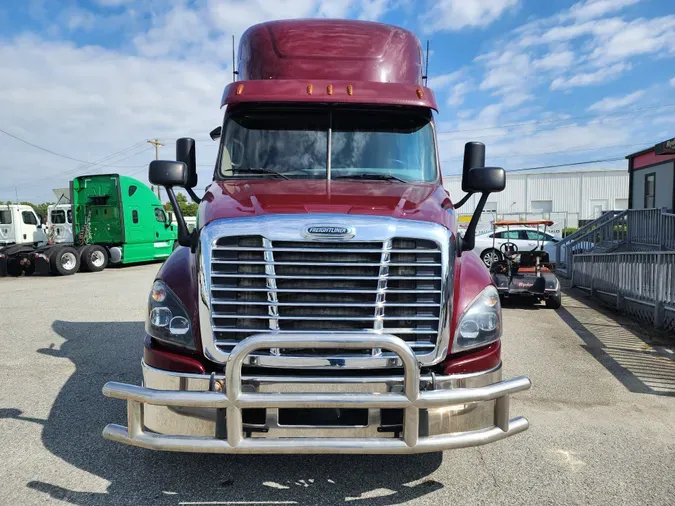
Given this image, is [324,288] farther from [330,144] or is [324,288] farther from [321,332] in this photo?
[330,144]

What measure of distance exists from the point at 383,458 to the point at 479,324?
48.3 inches

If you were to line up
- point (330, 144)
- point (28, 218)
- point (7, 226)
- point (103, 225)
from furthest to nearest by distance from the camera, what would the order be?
point (28, 218), point (7, 226), point (103, 225), point (330, 144)

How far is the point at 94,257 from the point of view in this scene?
59.2ft

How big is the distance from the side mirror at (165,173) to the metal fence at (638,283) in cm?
659

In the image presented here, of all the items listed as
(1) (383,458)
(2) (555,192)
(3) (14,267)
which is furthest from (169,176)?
(2) (555,192)

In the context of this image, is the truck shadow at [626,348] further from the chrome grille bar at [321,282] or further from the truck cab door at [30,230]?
the truck cab door at [30,230]

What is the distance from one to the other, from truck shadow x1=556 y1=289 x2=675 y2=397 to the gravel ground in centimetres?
3

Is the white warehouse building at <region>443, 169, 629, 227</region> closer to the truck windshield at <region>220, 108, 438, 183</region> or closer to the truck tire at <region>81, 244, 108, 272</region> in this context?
the truck tire at <region>81, 244, 108, 272</region>

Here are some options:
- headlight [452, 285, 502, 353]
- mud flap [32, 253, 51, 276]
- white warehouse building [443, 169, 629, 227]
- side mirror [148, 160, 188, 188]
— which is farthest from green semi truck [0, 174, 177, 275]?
white warehouse building [443, 169, 629, 227]

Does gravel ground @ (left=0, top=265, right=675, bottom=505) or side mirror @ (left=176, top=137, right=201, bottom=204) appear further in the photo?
side mirror @ (left=176, top=137, right=201, bottom=204)

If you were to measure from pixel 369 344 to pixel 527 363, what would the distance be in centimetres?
411

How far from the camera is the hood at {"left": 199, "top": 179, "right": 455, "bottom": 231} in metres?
3.03

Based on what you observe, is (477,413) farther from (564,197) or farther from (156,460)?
(564,197)

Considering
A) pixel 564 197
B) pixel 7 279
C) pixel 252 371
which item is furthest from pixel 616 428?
pixel 564 197
